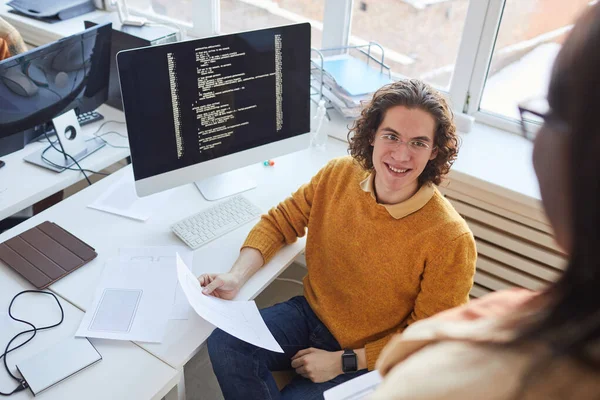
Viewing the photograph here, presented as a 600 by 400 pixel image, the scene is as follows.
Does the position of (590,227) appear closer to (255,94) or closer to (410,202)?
(410,202)

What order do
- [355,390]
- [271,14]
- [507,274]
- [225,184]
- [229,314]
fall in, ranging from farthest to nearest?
[271,14], [507,274], [225,184], [229,314], [355,390]

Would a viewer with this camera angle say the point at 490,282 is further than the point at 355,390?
Yes

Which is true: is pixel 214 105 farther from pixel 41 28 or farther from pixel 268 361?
pixel 41 28

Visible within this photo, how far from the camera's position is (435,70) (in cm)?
220

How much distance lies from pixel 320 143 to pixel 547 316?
1.53m

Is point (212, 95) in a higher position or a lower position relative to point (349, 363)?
higher

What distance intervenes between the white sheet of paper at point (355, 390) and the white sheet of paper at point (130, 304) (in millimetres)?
403

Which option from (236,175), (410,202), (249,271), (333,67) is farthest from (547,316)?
(333,67)

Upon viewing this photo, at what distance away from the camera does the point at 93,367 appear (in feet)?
3.84

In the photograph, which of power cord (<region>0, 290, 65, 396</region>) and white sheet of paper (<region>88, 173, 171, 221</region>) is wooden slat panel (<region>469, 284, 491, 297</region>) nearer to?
white sheet of paper (<region>88, 173, 171, 221</region>)

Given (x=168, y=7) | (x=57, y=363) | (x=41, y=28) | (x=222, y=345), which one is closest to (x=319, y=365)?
(x=222, y=345)

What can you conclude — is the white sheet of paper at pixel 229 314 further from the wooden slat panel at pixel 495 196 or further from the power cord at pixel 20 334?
the wooden slat panel at pixel 495 196

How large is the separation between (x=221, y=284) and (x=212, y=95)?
20.8 inches

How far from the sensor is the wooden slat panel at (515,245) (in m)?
1.86
